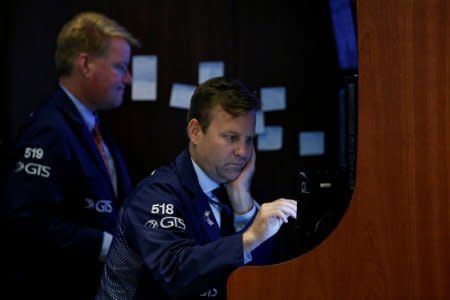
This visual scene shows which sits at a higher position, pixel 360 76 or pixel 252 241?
pixel 360 76

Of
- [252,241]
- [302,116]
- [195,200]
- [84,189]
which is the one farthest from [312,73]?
[252,241]

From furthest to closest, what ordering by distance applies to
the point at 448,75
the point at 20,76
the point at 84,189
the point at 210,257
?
the point at 20,76 → the point at 84,189 → the point at 210,257 → the point at 448,75

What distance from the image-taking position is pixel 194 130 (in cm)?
183

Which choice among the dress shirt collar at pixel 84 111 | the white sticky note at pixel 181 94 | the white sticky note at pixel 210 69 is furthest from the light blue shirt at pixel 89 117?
the white sticky note at pixel 210 69

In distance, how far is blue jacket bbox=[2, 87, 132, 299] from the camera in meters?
2.37

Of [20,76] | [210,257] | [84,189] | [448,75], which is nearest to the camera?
[448,75]

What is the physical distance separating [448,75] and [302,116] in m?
1.71

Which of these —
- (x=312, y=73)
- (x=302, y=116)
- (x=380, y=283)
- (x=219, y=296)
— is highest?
(x=312, y=73)

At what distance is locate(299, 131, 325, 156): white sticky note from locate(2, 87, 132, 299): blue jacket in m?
0.91

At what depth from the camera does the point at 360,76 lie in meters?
1.35

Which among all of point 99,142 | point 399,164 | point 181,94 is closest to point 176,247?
point 399,164

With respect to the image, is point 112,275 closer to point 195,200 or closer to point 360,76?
point 195,200

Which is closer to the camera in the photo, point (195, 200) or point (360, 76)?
point (360, 76)

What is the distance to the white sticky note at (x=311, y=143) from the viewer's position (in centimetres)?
300
